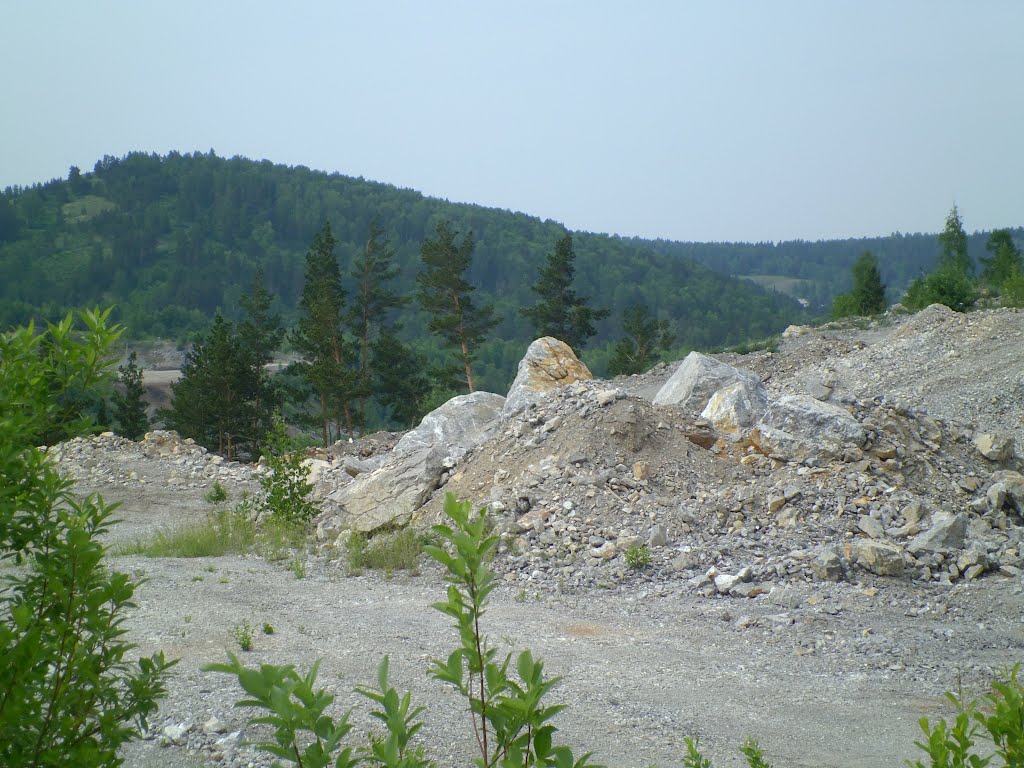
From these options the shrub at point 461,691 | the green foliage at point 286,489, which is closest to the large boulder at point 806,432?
the green foliage at point 286,489

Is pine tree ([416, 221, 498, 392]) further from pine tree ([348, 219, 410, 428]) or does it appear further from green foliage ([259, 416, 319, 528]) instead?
green foliage ([259, 416, 319, 528])

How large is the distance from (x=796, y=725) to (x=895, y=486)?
5.40m

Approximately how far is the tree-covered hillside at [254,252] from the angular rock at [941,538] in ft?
164

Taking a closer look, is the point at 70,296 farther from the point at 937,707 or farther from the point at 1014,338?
the point at 937,707

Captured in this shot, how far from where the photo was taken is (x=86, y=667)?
6.06 ft

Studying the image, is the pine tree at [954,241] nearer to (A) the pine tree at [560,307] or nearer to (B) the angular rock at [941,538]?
(A) the pine tree at [560,307]

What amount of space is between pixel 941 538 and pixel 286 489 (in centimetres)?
787

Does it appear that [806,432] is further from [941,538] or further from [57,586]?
[57,586]

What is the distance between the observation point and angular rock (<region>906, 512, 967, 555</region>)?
24.5ft

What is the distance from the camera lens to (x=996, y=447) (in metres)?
10.7

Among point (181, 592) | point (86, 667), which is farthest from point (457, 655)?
point (181, 592)

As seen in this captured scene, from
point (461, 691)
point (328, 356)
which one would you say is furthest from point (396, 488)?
point (328, 356)

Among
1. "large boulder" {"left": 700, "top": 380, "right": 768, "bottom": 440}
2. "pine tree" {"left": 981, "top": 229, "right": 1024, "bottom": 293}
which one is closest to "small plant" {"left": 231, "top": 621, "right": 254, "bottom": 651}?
"large boulder" {"left": 700, "top": 380, "right": 768, "bottom": 440}

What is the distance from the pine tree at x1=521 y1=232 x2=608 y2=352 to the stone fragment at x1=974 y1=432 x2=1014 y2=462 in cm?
2528
